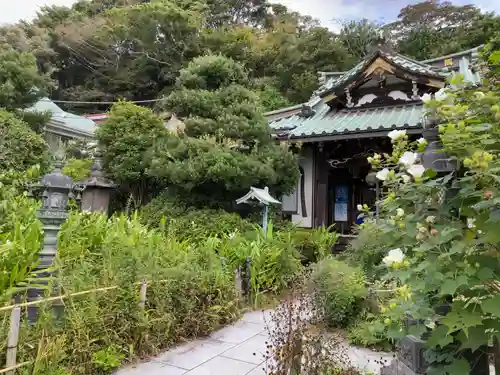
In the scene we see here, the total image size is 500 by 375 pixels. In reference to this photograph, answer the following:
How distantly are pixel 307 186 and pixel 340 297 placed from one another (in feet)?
18.9

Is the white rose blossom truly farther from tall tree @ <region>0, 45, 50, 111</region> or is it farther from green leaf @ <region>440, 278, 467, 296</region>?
tall tree @ <region>0, 45, 50, 111</region>

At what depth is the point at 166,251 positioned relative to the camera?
5.04 meters

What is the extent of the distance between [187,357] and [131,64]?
26676 mm

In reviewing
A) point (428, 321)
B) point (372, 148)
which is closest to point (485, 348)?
point (428, 321)

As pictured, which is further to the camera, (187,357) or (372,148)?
(372,148)

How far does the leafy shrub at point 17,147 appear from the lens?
882 centimetres

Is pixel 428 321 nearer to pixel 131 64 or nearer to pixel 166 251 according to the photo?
pixel 166 251

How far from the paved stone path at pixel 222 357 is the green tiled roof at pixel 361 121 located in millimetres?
5429

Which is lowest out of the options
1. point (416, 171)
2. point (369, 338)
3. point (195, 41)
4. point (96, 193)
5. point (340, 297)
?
point (369, 338)

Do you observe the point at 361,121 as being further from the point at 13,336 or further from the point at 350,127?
the point at 13,336

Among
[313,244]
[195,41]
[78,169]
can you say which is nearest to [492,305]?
[313,244]

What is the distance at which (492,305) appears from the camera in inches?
58.9

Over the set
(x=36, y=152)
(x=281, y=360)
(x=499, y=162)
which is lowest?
(x=281, y=360)

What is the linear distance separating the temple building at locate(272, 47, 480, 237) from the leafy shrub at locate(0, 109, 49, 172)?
6020mm
